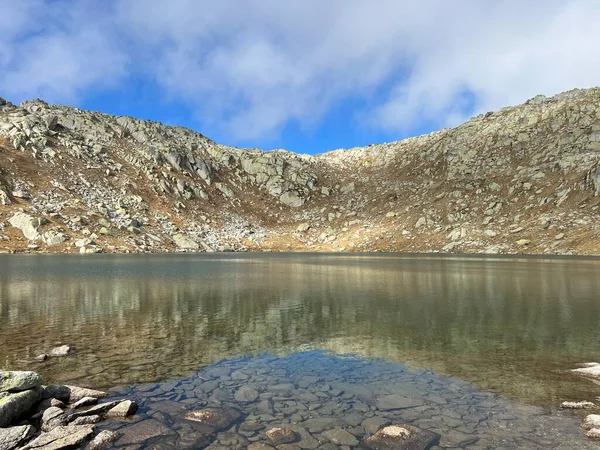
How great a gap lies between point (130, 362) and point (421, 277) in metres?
41.4

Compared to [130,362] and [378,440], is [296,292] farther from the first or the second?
[378,440]

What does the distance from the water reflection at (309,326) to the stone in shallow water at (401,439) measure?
5032 millimetres

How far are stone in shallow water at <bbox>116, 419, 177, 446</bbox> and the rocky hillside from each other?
97.6m

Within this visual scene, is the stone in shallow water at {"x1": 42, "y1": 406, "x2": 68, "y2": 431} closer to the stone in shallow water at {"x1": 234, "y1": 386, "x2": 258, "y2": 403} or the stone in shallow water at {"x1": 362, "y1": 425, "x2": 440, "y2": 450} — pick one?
the stone in shallow water at {"x1": 234, "y1": 386, "x2": 258, "y2": 403}

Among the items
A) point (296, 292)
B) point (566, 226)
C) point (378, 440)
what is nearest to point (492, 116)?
point (566, 226)

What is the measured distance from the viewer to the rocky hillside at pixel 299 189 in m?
105

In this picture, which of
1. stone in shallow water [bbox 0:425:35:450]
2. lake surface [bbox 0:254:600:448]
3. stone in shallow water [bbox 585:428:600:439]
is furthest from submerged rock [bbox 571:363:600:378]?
stone in shallow water [bbox 0:425:35:450]

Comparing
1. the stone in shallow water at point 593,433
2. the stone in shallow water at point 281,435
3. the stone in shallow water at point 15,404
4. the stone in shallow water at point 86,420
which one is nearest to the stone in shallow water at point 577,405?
the stone in shallow water at point 593,433

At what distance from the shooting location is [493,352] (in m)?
18.9

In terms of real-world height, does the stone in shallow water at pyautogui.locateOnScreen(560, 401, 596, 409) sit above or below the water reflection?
below

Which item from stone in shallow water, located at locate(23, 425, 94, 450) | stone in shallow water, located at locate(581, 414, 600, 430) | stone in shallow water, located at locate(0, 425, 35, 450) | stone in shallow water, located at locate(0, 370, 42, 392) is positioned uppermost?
stone in shallow water, located at locate(0, 370, 42, 392)

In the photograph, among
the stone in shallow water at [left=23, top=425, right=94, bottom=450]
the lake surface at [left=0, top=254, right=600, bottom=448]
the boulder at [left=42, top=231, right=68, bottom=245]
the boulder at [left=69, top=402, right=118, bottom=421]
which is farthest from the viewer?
the boulder at [left=42, top=231, right=68, bottom=245]

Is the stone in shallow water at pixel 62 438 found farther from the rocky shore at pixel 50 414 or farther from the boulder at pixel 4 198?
the boulder at pixel 4 198

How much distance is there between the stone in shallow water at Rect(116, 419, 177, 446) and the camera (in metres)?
10.3
